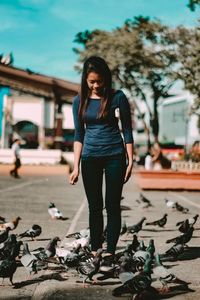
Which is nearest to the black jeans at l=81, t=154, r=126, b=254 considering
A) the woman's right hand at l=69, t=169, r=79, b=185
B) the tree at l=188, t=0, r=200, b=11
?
the woman's right hand at l=69, t=169, r=79, b=185

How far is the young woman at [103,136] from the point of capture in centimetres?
522

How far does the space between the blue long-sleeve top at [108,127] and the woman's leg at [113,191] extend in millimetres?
103

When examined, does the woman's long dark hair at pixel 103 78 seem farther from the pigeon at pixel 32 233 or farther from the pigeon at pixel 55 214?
the pigeon at pixel 55 214

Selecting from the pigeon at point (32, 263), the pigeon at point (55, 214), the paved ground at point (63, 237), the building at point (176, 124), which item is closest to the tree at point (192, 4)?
the paved ground at point (63, 237)

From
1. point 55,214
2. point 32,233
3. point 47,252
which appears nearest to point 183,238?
point 47,252

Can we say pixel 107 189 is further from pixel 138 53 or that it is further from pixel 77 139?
pixel 138 53

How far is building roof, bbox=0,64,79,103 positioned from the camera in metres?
32.8

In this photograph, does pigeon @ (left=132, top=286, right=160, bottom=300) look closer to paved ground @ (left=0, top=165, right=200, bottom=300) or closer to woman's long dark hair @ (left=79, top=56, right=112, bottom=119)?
paved ground @ (left=0, top=165, right=200, bottom=300)

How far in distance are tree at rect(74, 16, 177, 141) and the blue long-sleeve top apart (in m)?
35.4

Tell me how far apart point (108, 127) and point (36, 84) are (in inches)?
1121

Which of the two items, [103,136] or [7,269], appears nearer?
[7,269]

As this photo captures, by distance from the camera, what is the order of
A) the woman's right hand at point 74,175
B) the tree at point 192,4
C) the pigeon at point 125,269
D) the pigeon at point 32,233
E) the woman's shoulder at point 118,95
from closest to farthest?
the pigeon at point 125,269 < the woman's shoulder at point 118,95 < the woman's right hand at point 74,175 < the pigeon at point 32,233 < the tree at point 192,4

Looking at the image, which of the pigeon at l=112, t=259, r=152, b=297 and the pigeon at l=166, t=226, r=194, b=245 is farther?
the pigeon at l=166, t=226, r=194, b=245

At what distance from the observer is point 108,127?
5.25 metres
